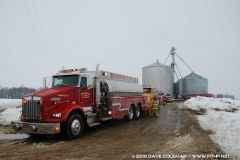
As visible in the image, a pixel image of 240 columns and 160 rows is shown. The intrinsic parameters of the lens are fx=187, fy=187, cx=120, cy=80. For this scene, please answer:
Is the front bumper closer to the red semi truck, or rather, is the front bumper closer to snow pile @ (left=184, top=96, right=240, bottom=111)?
the red semi truck

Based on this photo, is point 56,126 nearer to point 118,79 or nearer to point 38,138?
point 38,138

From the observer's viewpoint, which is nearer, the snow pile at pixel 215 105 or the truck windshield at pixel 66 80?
the truck windshield at pixel 66 80

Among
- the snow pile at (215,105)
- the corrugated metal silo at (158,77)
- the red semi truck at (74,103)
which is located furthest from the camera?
the corrugated metal silo at (158,77)

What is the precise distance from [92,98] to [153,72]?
1488 inches

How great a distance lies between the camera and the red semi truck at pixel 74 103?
7500mm

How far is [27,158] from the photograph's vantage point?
562 centimetres

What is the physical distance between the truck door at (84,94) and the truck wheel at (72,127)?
103cm

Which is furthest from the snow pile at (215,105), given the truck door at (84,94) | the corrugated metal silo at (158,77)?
the corrugated metal silo at (158,77)

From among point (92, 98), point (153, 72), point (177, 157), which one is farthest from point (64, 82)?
point (153, 72)

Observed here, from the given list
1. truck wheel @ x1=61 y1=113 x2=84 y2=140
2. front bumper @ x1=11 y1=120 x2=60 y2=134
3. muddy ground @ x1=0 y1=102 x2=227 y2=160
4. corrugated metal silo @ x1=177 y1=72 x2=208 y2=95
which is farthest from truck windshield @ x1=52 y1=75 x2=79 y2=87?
corrugated metal silo @ x1=177 y1=72 x2=208 y2=95

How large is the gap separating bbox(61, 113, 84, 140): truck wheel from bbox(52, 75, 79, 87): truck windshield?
173 cm

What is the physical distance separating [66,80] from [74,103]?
54.8 inches

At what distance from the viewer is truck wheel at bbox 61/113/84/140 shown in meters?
7.72

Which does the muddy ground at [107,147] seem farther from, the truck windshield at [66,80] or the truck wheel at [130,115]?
the truck wheel at [130,115]
